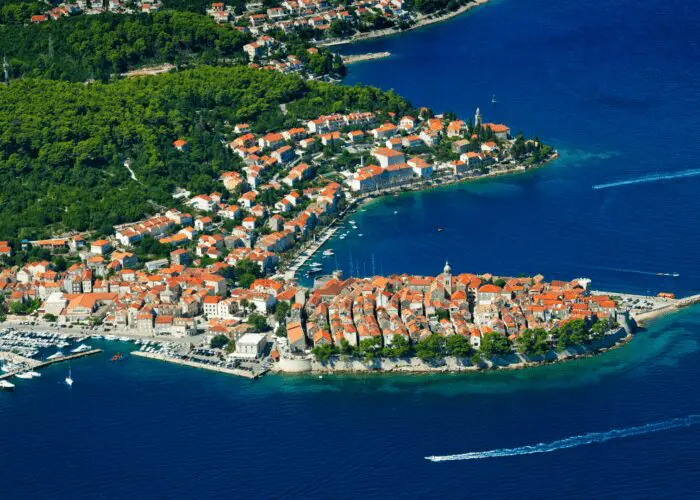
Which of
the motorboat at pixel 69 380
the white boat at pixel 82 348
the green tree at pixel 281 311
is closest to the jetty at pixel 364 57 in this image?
the green tree at pixel 281 311

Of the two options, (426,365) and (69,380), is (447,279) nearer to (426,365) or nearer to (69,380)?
(426,365)

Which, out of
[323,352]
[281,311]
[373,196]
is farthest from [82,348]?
[373,196]

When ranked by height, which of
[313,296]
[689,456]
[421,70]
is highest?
[421,70]

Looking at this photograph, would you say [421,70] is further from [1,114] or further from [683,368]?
[683,368]

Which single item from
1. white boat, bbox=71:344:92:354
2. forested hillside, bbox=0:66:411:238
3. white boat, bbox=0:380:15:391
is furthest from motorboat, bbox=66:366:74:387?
forested hillside, bbox=0:66:411:238

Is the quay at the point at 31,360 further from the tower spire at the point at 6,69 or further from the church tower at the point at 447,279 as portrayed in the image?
the tower spire at the point at 6,69

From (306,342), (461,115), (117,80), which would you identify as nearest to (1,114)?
(117,80)
